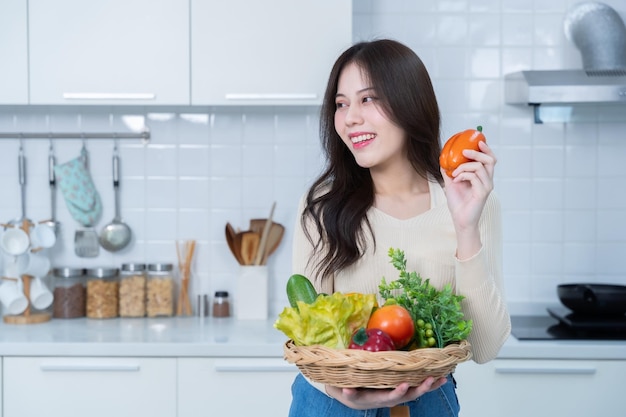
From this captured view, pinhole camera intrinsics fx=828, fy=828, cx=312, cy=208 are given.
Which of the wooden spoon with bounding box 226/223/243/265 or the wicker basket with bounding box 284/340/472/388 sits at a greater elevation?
the wooden spoon with bounding box 226/223/243/265

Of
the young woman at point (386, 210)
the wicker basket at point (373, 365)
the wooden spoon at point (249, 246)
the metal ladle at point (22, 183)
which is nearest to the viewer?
the wicker basket at point (373, 365)

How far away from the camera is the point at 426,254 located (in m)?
Result: 1.79

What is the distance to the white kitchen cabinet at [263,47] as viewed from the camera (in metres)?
2.83

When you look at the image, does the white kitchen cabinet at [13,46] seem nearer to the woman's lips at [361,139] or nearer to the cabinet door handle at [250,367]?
the cabinet door handle at [250,367]

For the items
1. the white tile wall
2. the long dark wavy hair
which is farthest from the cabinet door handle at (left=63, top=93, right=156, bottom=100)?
the long dark wavy hair

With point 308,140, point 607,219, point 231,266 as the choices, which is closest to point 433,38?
point 308,140

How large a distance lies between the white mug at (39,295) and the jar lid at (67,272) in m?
0.08

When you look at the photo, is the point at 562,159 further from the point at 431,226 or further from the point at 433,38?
the point at 431,226

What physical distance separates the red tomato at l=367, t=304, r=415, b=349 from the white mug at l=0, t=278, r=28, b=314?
1.95 m

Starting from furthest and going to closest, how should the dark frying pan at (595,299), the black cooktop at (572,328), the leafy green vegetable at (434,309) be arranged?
the dark frying pan at (595,299) < the black cooktop at (572,328) < the leafy green vegetable at (434,309)

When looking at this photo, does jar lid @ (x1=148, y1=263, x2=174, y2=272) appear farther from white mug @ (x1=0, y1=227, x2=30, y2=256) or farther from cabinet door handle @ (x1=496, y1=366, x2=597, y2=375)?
cabinet door handle @ (x1=496, y1=366, x2=597, y2=375)

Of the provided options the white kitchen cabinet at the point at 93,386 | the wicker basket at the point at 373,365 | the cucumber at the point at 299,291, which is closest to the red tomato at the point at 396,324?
the wicker basket at the point at 373,365

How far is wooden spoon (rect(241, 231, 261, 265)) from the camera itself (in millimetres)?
3109

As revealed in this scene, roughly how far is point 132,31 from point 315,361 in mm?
1791
